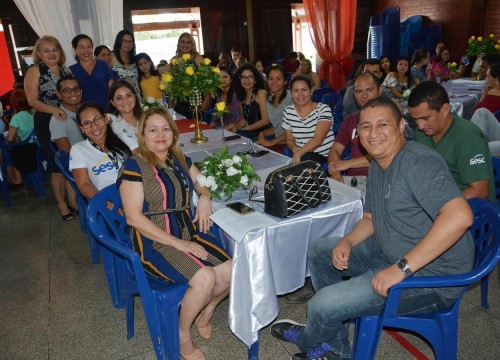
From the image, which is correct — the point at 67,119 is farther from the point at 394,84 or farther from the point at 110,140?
the point at 394,84

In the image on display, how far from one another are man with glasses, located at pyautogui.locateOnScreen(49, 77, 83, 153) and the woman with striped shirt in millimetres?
1725

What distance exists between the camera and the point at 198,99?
3.57 meters

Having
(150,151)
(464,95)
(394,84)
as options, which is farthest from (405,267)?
(394,84)

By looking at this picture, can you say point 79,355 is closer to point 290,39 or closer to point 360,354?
point 360,354

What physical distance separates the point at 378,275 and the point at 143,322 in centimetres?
150

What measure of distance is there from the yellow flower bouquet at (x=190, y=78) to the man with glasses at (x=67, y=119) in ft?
2.39

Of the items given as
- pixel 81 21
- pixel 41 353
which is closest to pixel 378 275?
pixel 41 353

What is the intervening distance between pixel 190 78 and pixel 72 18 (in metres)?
2.69

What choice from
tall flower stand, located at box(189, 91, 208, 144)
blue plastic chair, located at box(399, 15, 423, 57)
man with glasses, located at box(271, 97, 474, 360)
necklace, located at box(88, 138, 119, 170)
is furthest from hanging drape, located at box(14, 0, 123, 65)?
blue plastic chair, located at box(399, 15, 423, 57)

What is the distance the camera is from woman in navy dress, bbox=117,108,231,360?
6.63 ft

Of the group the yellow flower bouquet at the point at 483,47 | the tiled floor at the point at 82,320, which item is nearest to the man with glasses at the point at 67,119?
the tiled floor at the point at 82,320

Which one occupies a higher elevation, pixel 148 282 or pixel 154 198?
pixel 154 198

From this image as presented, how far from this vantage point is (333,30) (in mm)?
7102

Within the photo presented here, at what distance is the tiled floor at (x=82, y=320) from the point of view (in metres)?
2.20
